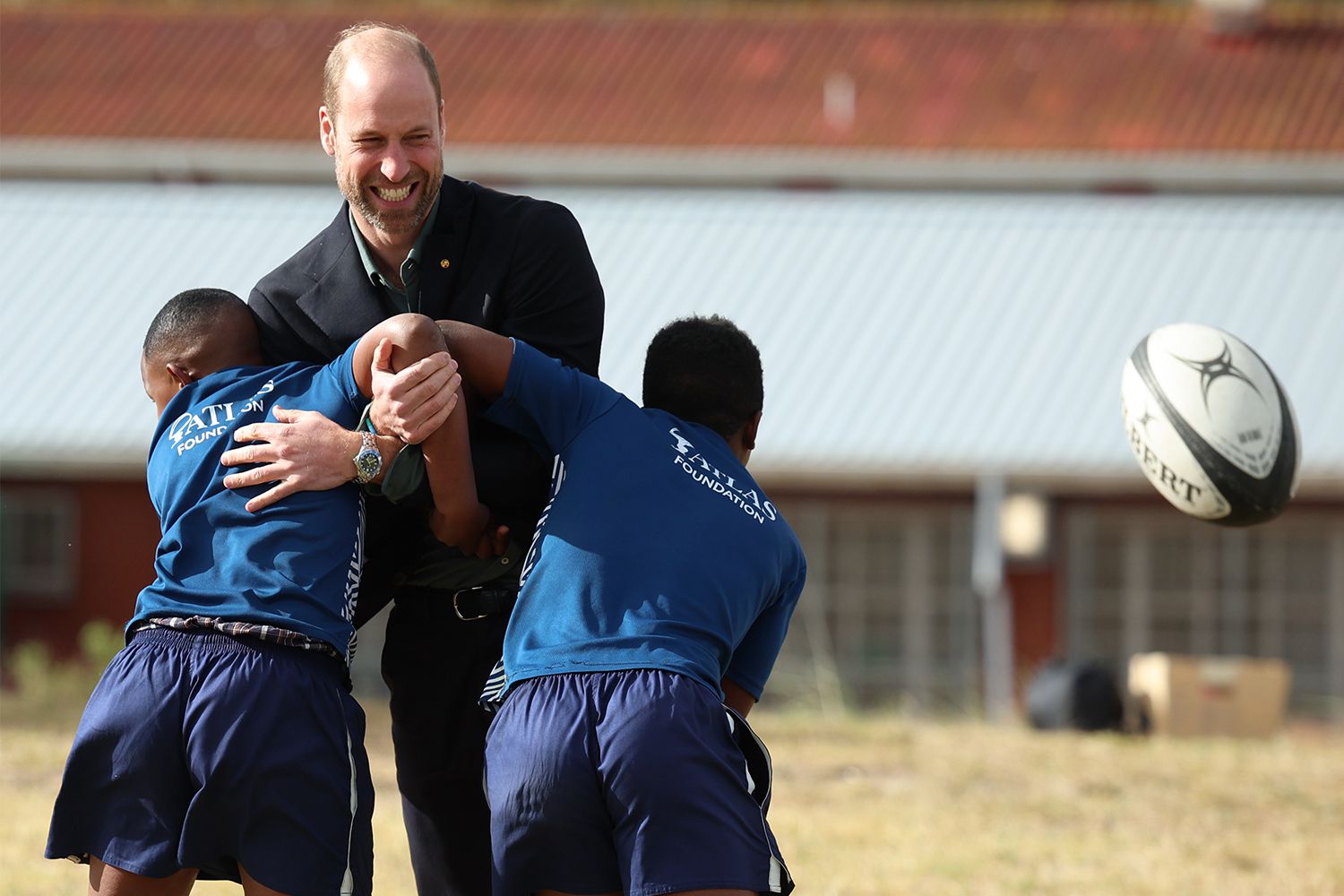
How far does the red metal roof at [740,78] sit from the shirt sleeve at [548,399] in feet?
52.2

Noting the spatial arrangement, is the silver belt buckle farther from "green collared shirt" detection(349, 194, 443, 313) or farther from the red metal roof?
the red metal roof

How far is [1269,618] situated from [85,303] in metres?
11.4

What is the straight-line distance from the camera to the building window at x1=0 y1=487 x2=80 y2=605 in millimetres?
15750

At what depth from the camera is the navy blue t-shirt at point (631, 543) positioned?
3596mm

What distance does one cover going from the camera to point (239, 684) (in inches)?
139

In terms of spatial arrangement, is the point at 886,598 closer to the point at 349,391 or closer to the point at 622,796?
the point at 349,391

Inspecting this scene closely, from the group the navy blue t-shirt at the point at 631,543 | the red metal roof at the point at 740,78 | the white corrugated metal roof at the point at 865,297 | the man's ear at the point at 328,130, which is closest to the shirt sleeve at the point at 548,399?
the navy blue t-shirt at the point at 631,543

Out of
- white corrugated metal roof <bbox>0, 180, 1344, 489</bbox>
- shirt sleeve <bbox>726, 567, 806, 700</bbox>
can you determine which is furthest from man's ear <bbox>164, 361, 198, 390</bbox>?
white corrugated metal roof <bbox>0, 180, 1344, 489</bbox>

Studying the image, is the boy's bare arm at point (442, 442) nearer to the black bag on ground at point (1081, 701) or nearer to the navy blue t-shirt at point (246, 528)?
the navy blue t-shirt at point (246, 528)

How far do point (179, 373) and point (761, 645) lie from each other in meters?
1.47

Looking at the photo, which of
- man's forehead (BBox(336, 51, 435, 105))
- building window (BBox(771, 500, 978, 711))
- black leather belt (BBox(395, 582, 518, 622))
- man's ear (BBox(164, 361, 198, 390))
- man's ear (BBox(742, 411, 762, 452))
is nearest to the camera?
man's forehead (BBox(336, 51, 435, 105))

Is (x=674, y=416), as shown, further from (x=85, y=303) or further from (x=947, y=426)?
(x=85, y=303)

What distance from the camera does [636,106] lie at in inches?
792

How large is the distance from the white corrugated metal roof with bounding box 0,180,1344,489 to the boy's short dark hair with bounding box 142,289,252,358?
1066 centimetres
